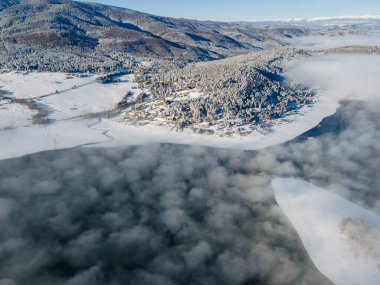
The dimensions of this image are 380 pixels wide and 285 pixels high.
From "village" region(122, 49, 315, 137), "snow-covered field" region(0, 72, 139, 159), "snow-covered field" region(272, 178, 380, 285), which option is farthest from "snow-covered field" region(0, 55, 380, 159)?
"snow-covered field" region(272, 178, 380, 285)

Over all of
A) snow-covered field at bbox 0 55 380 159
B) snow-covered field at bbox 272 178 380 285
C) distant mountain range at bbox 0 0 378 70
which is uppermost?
distant mountain range at bbox 0 0 378 70

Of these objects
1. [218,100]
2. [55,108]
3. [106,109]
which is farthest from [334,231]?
[55,108]

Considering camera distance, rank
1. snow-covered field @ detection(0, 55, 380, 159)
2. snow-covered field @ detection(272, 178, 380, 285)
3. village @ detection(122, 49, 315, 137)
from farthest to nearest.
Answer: village @ detection(122, 49, 315, 137), snow-covered field @ detection(0, 55, 380, 159), snow-covered field @ detection(272, 178, 380, 285)

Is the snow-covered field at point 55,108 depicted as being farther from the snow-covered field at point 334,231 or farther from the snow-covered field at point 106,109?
the snow-covered field at point 334,231

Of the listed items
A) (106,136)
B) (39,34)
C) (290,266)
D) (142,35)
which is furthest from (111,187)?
(142,35)

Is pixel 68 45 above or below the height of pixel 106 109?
above

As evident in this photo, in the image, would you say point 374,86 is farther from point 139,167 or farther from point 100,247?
point 100,247

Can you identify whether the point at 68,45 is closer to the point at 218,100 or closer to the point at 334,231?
the point at 218,100

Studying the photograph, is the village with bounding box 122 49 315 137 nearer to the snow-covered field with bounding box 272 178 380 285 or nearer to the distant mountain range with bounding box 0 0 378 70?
the snow-covered field with bounding box 272 178 380 285
